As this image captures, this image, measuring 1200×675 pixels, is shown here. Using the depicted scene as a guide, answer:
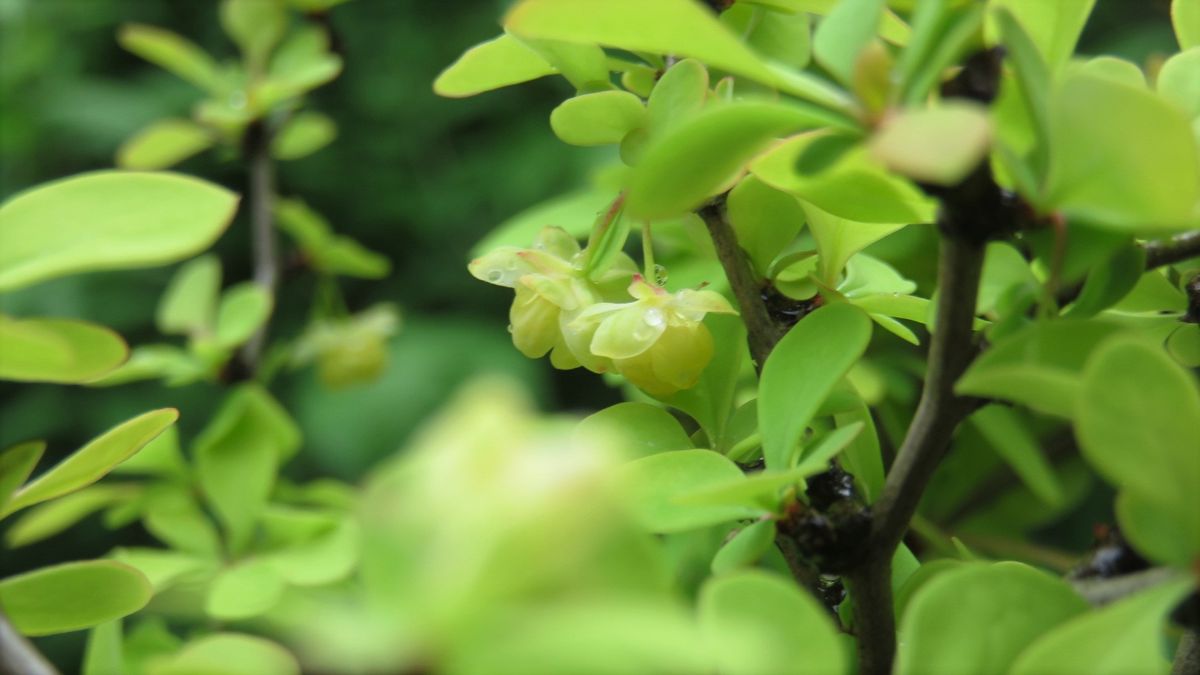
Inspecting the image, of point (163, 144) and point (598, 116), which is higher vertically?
point (598, 116)

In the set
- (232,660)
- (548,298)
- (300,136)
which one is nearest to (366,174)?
(300,136)

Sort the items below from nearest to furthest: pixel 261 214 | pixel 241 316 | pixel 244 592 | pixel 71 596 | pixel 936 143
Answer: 1. pixel 936 143
2. pixel 71 596
3. pixel 244 592
4. pixel 241 316
5. pixel 261 214

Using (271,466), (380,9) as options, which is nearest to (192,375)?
(271,466)

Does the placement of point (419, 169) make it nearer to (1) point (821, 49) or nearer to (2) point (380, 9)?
(2) point (380, 9)

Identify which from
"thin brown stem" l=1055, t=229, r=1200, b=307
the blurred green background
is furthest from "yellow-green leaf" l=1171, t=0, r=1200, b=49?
the blurred green background

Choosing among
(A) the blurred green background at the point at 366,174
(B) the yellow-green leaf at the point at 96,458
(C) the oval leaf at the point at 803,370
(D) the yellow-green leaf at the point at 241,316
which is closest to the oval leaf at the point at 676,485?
(C) the oval leaf at the point at 803,370

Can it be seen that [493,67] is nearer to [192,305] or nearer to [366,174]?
[192,305]

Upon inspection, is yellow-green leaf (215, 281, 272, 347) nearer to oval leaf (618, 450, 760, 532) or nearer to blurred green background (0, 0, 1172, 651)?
oval leaf (618, 450, 760, 532)
